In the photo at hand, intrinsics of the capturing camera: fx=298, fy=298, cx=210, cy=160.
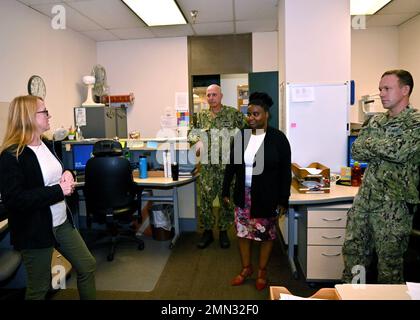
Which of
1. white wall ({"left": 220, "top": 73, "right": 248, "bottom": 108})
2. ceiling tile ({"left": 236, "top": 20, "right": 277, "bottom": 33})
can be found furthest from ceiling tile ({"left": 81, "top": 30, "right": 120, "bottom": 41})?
white wall ({"left": 220, "top": 73, "right": 248, "bottom": 108})

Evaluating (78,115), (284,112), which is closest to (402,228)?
(284,112)

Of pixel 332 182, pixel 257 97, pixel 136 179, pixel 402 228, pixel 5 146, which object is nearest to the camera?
pixel 5 146

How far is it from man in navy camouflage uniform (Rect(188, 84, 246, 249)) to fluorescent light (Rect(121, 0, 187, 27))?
1.25 m

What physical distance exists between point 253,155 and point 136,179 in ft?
4.99

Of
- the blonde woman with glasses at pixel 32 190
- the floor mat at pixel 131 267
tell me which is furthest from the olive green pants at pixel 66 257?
the floor mat at pixel 131 267

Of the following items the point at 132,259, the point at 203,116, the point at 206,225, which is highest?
the point at 203,116

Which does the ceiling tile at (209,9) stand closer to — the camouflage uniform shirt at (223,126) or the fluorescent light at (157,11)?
the fluorescent light at (157,11)

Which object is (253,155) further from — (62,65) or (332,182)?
(62,65)

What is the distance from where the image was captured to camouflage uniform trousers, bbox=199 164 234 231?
3191 mm

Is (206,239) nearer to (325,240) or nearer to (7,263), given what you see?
(325,240)

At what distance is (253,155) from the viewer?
7.24 ft

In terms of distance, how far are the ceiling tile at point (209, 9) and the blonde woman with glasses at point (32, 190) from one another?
262cm

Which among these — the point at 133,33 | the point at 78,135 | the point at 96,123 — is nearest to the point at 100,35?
the point at 133,33
